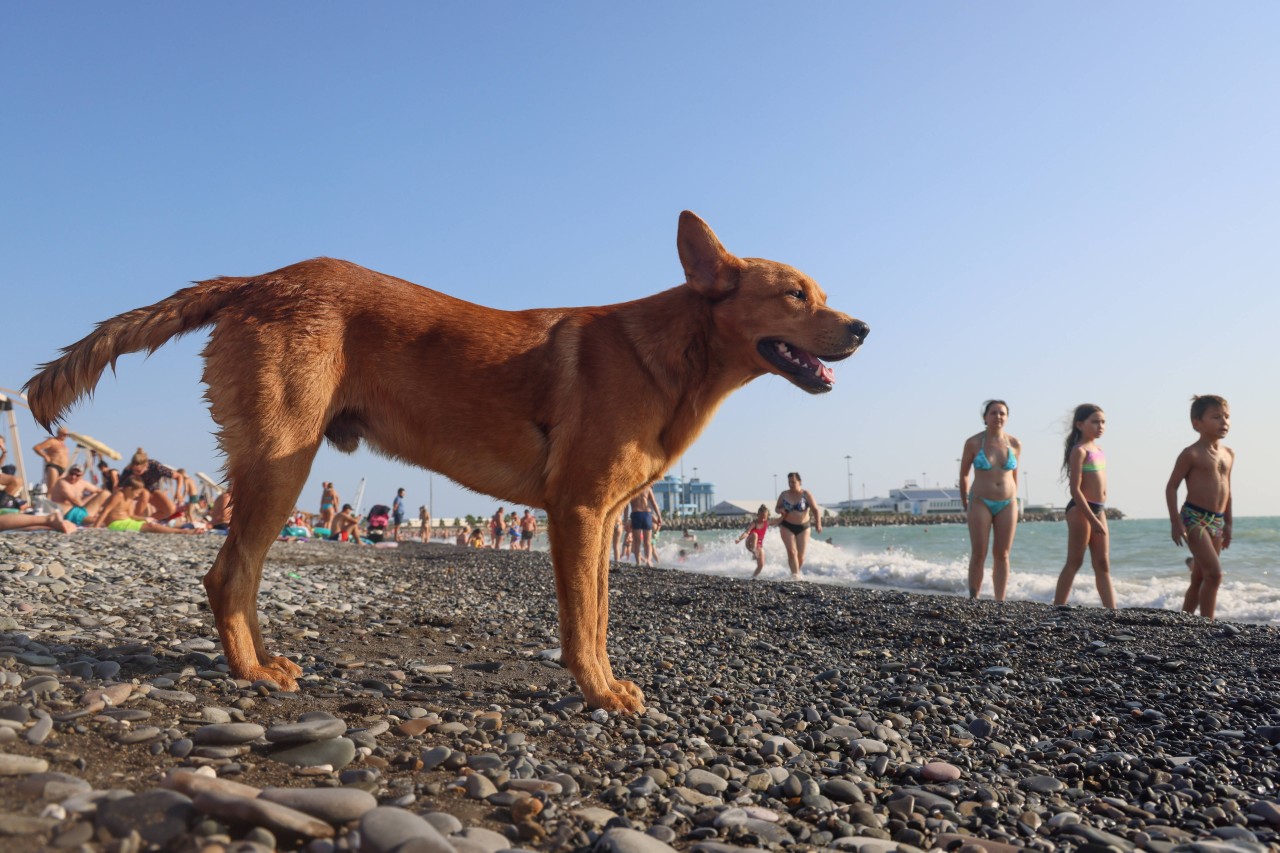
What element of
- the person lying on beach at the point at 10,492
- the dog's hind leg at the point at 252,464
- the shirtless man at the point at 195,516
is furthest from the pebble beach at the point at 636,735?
the shirtless man at the point at 195,516

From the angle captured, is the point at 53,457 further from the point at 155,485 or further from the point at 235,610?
the point at 235,610

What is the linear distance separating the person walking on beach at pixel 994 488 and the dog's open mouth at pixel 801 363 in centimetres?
612

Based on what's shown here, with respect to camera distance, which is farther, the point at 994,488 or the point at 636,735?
the point at 994,488

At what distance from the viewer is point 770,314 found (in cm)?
438

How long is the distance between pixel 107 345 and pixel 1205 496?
10.4m

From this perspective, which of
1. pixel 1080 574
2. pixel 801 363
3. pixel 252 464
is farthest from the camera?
pixel 1080 574

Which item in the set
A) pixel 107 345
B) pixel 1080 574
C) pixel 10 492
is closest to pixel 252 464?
pixel 107 345

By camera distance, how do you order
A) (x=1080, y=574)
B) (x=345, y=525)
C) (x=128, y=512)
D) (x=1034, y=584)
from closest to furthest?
1. (x=128, y=512)
2. (x=1034, y=584)
3. (x=1080, y=574)
4. (x=345, y=525)

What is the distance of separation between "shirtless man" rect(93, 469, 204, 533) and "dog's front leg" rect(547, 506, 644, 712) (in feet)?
46.7

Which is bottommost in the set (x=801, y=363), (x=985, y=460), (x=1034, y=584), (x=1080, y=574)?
(x=1034, y=584)

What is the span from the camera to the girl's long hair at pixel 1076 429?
31.3 ft

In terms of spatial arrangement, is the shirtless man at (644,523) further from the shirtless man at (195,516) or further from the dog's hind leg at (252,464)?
the dog's hind leg at (252,464)

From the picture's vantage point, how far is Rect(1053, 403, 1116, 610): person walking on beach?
9.21 m

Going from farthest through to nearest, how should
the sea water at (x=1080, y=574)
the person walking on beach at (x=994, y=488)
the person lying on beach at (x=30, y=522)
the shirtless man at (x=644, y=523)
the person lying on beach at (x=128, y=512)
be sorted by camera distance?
the shirtless man at (x=644, y=523)
the person lying on beach at (x=128, y=512)
the sea water at (x=1080, y=574)
the person lying on beach at (x=30, y=522)
the person walking on beach at (x=994, y=488)
